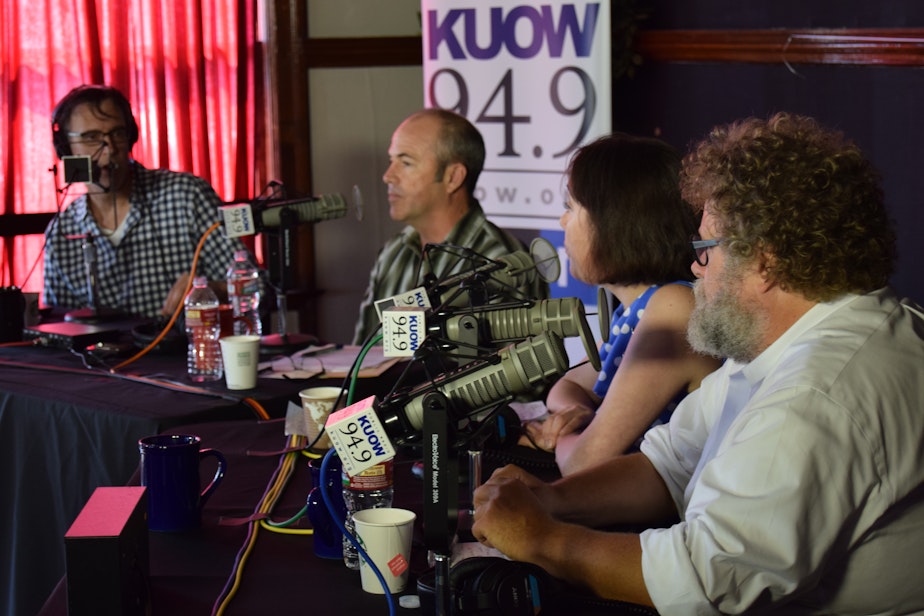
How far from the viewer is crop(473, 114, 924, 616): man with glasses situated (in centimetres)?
124

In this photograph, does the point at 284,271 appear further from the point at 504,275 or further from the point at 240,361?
the point at 504,275

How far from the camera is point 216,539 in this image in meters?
1.59

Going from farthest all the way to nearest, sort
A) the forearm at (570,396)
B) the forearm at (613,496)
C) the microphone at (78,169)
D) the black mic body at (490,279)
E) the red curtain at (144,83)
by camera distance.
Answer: the red curtain at (144,83) → the microphone at (78,169) → the forearm at (570,396) → the forearm at (613,496) → the black mic body at (490,279)

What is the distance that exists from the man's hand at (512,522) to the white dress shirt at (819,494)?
149 millimetres

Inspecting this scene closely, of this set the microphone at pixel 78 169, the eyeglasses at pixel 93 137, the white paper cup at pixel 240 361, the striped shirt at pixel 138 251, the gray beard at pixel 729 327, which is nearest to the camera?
the gray beard at pixel 729 327

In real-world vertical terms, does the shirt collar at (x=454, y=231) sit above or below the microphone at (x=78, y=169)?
below

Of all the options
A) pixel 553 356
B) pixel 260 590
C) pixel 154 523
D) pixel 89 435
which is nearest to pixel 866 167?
pixel 553 356

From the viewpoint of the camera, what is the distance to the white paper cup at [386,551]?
137cm

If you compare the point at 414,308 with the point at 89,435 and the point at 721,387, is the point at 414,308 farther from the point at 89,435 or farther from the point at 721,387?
the point at 89,435

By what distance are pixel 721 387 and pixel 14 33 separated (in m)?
3.44

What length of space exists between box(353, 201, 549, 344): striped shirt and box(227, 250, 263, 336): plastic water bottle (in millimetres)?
339

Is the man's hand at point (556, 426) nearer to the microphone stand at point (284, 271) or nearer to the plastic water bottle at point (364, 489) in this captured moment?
the plastic water bottle at point (364, 489)

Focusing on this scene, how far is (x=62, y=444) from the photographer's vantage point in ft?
8.00

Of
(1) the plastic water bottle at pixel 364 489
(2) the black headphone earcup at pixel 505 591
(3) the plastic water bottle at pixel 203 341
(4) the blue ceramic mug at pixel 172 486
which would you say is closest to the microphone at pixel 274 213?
(3) the plastic water bottle at pixel 203 341
